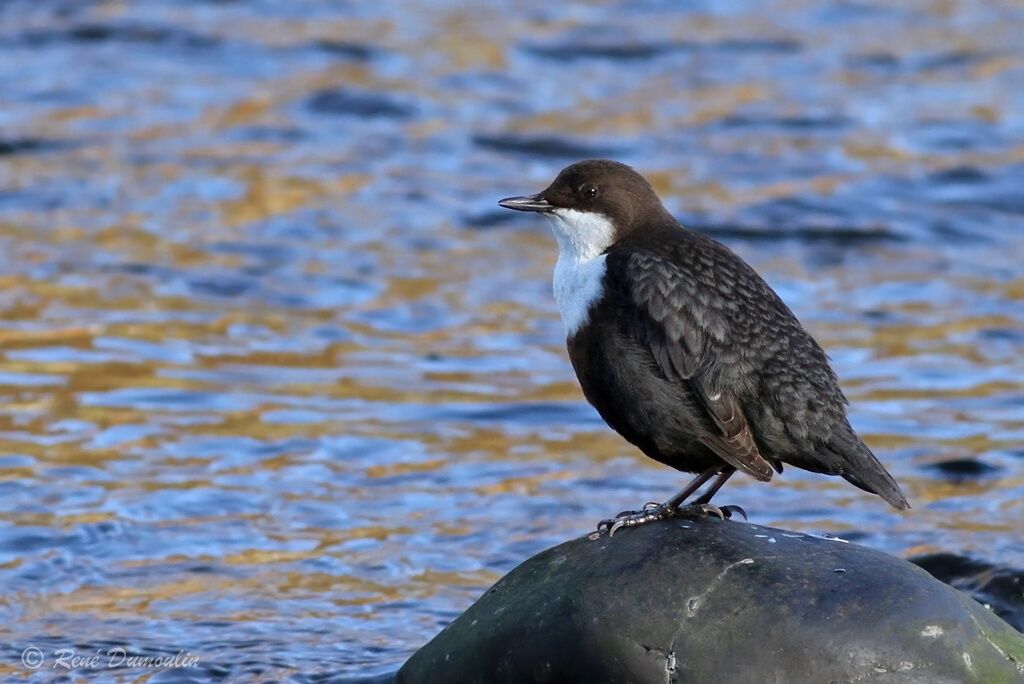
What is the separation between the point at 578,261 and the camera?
545 centimetres

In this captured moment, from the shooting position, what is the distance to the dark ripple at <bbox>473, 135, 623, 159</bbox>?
40.7 ft

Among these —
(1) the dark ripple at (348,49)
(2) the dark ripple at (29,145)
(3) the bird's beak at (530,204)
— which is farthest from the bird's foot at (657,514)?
(1) the dark ripple at (348,49)

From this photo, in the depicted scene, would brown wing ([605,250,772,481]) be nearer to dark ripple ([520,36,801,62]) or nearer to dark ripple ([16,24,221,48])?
dark ripple ([520,36,801,62])

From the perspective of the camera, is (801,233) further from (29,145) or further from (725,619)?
(725,619)

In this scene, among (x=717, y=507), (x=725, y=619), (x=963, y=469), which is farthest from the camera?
(x=963, y=469)

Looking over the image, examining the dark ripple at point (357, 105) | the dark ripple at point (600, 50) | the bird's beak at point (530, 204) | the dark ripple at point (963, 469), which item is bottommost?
the dark ripple at point (963, 469)

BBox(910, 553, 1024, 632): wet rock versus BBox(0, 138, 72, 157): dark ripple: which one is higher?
BBox(0, 138, 72, 157): dark ripple

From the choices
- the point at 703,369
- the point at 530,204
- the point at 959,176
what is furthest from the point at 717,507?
the point at 959,176

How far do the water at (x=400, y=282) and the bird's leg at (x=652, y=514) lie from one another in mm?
1105

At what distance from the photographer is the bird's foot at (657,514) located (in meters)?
5.09

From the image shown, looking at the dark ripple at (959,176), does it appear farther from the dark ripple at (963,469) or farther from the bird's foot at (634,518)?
the bird's foot at (634,518)

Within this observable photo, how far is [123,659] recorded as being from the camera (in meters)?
5.77

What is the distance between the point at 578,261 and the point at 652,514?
810 millimetres

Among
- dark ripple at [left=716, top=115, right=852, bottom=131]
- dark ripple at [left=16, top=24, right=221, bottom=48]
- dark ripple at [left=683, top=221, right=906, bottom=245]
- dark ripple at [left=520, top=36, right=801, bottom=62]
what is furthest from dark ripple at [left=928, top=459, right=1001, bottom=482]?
dark ripple at [left=16, top=24, right=221, bottom=48]
